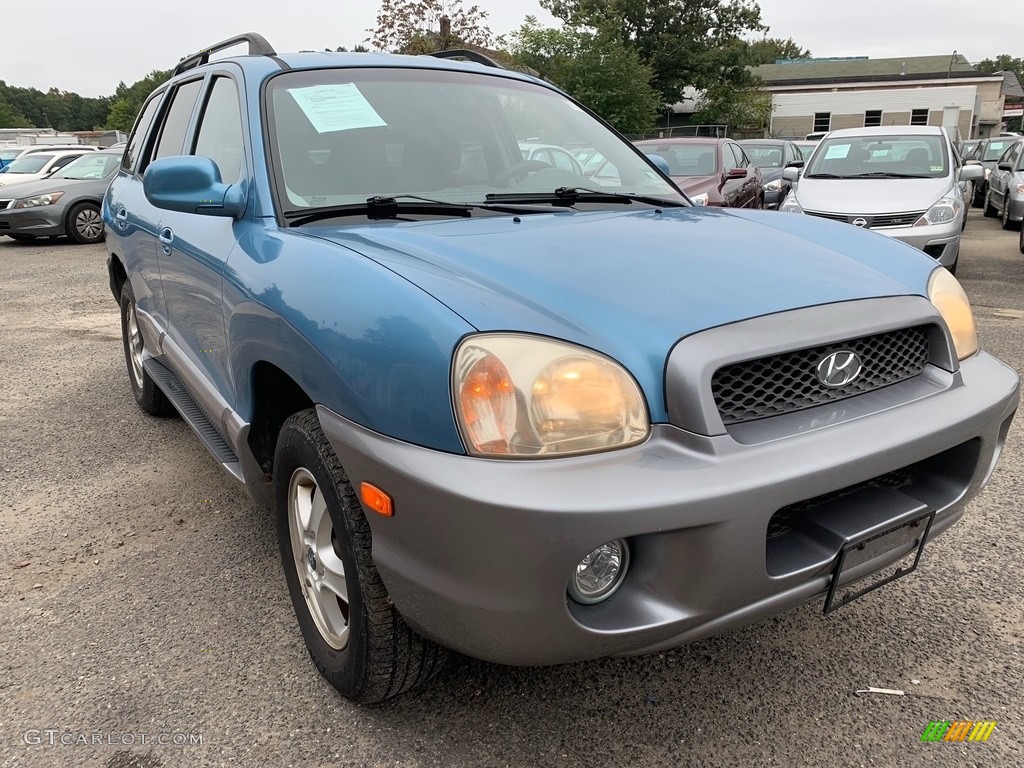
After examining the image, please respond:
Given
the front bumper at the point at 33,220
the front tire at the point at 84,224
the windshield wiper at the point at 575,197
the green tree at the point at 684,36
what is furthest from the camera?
the green tree at the point at 684,36

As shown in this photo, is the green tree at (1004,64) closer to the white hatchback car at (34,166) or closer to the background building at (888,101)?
the background building at (888,101)

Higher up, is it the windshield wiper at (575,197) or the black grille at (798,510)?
the windshield wiper at (575,197)

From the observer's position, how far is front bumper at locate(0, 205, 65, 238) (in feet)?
38.8

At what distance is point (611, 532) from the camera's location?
4.60ft

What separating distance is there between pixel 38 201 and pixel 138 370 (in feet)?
31.4

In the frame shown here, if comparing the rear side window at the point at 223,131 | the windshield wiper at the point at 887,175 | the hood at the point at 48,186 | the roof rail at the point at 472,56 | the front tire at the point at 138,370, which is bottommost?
the front tire at the point at 138,370

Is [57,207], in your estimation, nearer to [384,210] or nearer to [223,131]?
[223,131]

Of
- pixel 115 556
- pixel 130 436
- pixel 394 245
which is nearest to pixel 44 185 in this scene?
pixel 130 436

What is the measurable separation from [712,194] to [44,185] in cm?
1022

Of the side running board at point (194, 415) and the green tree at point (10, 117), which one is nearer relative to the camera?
the side running board at point (194, 415)

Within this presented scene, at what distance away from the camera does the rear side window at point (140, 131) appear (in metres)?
4.04

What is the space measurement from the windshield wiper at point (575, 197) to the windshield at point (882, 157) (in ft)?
21.1

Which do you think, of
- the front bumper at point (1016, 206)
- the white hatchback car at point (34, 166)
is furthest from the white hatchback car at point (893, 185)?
the white hatchback car at point (34, 166)

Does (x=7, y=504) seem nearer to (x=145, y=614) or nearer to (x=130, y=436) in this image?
(x=130, y=436)
